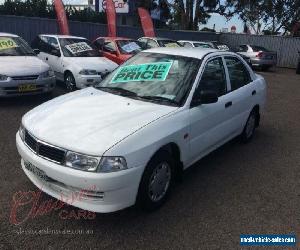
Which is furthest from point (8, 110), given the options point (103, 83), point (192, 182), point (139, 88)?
point (192, 182)

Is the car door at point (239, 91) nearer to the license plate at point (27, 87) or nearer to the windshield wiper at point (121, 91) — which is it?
the windshield wiper at point (121, 91)

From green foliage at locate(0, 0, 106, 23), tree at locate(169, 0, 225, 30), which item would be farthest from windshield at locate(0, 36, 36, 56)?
tree at locate(169, 0, 225, 30)

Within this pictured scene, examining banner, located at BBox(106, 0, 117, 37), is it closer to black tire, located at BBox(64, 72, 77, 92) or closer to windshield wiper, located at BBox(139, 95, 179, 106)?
black tire, located at BBox(64, 72, 77, 92)

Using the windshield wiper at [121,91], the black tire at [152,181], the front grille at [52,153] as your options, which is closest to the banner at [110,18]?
the windshield wiper at [121,91]

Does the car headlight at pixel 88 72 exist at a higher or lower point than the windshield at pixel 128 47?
lower

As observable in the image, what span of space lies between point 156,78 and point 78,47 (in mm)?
6543

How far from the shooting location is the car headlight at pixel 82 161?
3240 mm

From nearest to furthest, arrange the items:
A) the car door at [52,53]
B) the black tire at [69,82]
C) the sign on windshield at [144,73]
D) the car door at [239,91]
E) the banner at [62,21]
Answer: the sign on windshield at [144,73], the car door at [239,91], the black tire at [69,82], the car door at [52,53], the banner at [62,21]

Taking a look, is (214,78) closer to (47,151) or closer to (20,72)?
(47,151)

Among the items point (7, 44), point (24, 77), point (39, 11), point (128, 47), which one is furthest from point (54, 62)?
point (39, 11)

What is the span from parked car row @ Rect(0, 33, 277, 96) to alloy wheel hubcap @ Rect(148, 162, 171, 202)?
7.99 ft

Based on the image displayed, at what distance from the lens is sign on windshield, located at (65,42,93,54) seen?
10281 millimetres

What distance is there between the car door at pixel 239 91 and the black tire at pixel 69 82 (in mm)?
5060

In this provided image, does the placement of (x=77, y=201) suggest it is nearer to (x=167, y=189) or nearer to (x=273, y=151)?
(x=167, y=189)
